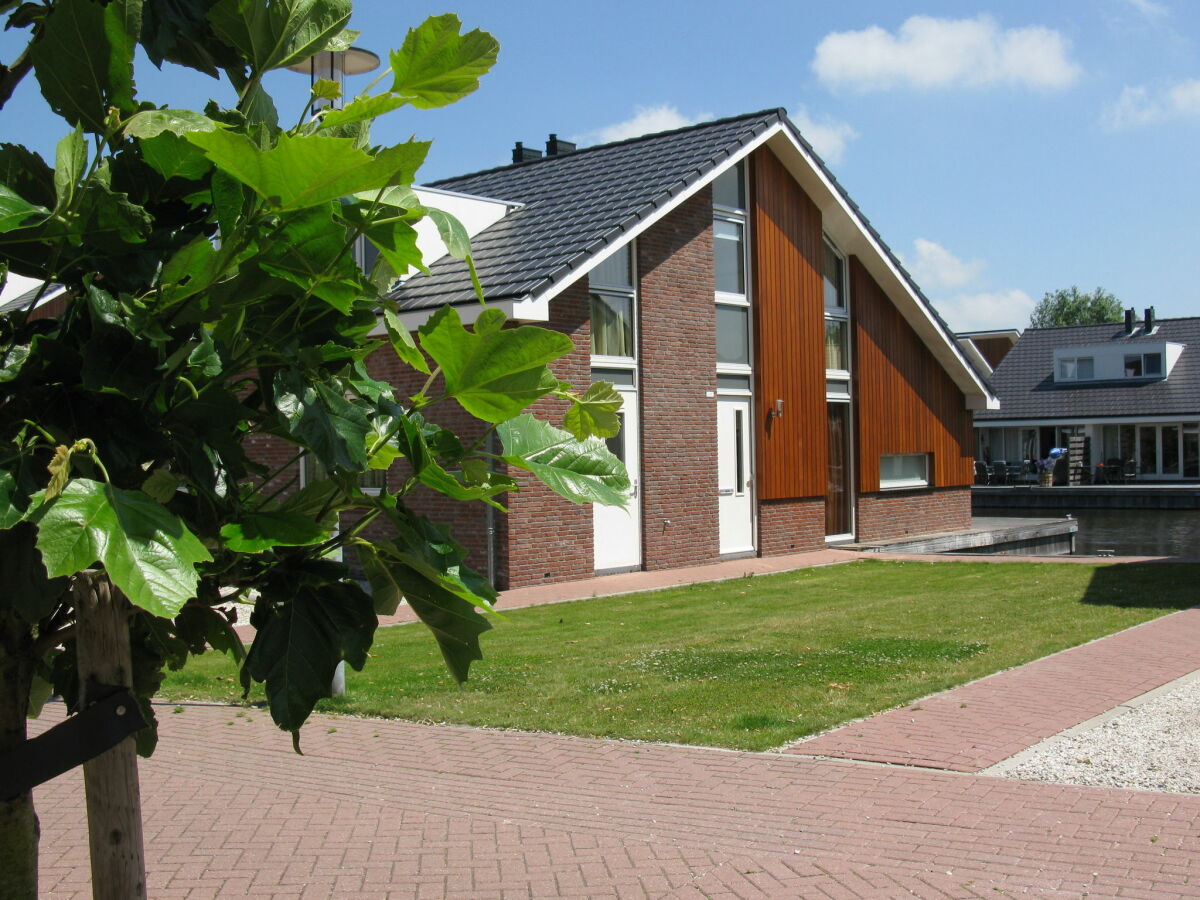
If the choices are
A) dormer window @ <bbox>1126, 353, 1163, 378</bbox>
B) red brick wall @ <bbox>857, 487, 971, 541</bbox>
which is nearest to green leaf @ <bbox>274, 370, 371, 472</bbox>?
red brick wall @ <bbox>857, 487, 971, 541</bbox>

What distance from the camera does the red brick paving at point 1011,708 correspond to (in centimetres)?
704

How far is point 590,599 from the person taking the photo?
1479 cm

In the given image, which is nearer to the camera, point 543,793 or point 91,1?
point 91,1

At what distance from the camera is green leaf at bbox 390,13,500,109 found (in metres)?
1.63

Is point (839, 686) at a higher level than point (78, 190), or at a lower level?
lower

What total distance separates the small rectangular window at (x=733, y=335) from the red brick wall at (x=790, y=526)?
7.74ft

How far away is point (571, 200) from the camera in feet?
59.0

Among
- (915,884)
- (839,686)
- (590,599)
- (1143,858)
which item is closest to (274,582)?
(915,884)

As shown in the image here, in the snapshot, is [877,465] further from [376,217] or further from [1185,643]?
[376,217]

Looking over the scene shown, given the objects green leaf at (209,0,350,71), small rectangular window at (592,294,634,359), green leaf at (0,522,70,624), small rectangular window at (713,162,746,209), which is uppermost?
small rectangular window at (713,162,746,209)

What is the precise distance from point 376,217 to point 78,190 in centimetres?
39

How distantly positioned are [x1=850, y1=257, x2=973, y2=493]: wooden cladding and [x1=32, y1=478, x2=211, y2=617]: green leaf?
69.1ft

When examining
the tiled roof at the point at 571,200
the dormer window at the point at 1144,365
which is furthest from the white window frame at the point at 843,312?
the dormer window at the point at 1144,365

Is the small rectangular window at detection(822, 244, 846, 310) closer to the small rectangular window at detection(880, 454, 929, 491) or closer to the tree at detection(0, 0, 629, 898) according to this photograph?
the small rectangular window at detection(880, 454, 929, 491)
